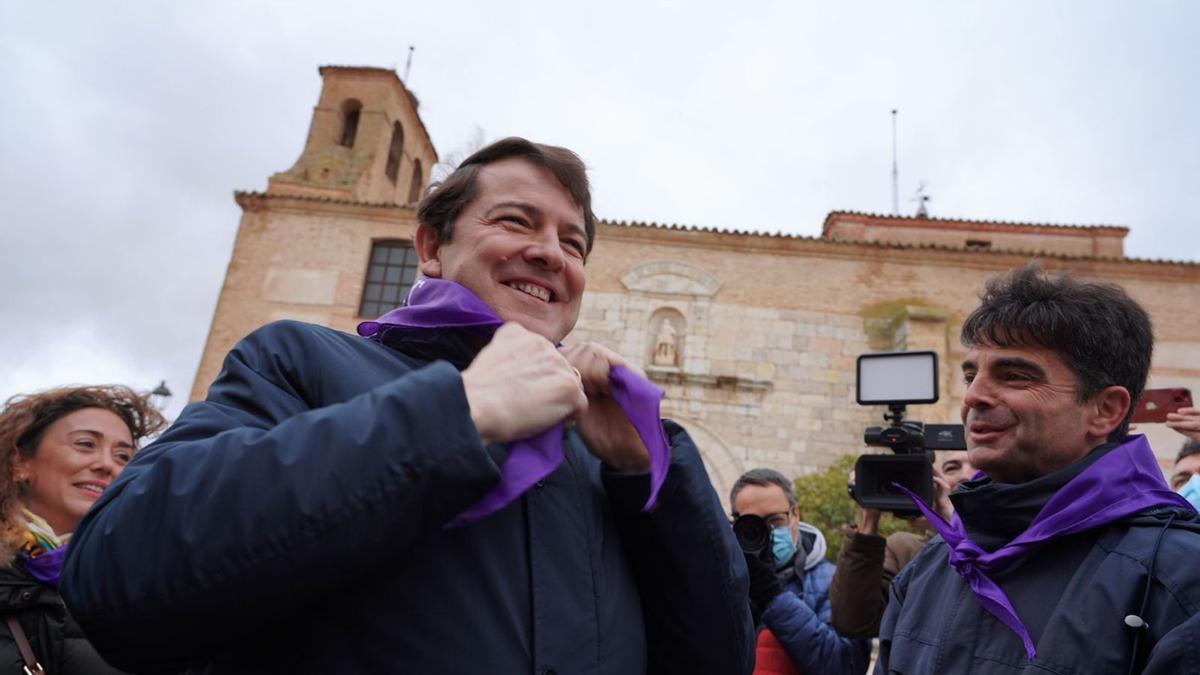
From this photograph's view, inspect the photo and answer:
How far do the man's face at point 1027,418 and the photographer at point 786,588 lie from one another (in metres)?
1.06

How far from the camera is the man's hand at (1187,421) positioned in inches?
144

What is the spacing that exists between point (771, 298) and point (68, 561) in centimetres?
1588

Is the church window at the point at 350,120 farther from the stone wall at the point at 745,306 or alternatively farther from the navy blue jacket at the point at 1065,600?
the navy blue jacket at the point at 1065,600

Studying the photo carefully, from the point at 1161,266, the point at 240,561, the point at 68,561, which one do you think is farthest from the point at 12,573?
the point at 1161,266

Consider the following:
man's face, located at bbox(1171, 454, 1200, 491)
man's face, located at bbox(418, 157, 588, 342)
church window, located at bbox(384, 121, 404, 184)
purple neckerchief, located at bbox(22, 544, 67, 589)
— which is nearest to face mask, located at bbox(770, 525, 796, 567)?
man's face, located at bbox(1171, 454, 1200, 491)

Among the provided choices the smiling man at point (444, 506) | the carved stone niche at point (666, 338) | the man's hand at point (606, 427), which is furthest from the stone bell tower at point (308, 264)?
the man's hand at point (606, 427)

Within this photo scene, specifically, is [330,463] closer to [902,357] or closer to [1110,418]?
[1110,418]

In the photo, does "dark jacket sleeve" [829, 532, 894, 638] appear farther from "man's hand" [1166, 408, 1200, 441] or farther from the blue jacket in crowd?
"man's hand" [1166, 408, 1200, 441]

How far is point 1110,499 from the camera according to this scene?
203 centimetres

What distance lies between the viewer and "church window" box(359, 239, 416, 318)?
54.4 ft

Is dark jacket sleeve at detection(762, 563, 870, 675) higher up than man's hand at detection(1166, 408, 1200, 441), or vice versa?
man's hand at detection(1166, 408, 1200, 441)

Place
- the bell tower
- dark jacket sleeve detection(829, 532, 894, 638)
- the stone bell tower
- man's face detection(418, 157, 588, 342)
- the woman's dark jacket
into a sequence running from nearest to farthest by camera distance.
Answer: man's face detection(418, 157, 588, 342), the woman's dark jacket, dark jacket sleeve detection(829, 532, 894, 638), the stone bell tower, the bell tower

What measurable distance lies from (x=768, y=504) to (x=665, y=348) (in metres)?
11.6

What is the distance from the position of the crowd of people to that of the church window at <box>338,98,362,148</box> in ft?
69.6
